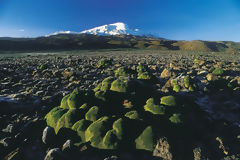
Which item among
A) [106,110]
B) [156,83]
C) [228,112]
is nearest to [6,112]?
[106,110]

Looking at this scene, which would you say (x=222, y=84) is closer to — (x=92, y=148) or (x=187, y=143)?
(x=187, y=143)

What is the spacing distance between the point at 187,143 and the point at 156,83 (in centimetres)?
727

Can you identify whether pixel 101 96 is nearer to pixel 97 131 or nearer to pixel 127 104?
pixel 127 104

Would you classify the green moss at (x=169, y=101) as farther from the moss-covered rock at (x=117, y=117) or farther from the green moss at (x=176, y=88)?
the green moss at (x=176, y=88)

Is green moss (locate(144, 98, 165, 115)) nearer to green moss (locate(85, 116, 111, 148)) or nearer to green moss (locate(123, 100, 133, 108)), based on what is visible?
green moss (locate(123, 100, 133, 108))

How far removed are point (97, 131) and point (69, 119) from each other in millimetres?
1528

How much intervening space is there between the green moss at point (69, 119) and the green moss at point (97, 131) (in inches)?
38.4

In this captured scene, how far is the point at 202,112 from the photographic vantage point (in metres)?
7.66

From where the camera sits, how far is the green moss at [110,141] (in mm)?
5066

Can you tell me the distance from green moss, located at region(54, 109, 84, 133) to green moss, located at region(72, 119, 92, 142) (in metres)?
0.26

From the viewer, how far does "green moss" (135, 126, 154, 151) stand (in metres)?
5.05

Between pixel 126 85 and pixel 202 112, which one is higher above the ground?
pixel 126 85

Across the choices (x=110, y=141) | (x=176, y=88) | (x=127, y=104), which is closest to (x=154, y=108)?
(x=127, y=104)

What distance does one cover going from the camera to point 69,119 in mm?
6121
